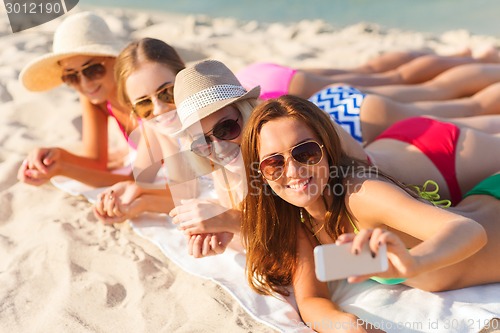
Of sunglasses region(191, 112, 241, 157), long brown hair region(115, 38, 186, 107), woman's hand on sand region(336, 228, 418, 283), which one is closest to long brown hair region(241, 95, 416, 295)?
sunglasses region(191, 112, 241, 157)

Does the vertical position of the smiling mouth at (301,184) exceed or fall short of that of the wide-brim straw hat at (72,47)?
it exceeds it

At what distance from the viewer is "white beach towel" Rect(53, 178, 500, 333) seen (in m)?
2.07

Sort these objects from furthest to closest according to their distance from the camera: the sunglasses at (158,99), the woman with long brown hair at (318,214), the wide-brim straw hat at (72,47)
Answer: the wide-brim straw hat at (72,47) < the sunglasses at (158,99) < the woman with long brown hair at (318,214)

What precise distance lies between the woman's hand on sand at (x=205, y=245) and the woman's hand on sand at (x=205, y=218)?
21 millimetres

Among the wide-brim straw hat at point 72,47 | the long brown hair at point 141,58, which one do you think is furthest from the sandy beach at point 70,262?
the long brown hair at point 141,58

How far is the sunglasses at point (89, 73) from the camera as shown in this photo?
11.1ft

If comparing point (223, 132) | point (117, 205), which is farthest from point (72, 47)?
point (223, 132)

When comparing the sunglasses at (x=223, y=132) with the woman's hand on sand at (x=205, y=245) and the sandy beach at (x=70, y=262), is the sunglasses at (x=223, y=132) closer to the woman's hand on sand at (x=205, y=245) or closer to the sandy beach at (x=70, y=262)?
the woman's hand on sand at (x=205, y=245)

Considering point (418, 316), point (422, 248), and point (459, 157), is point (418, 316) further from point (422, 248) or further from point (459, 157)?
point (459, 157)

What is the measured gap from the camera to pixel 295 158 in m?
1.97

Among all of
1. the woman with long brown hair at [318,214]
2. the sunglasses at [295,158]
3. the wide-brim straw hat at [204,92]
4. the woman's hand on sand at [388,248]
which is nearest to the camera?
the woman's hand on sand at [388,248]

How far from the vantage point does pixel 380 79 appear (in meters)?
4.10

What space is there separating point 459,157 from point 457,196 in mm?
171

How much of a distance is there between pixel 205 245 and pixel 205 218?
0.34 ft
